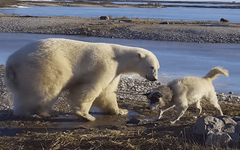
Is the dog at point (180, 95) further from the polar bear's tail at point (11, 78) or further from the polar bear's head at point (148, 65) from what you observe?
the polar bear's tail at point (11, 78)

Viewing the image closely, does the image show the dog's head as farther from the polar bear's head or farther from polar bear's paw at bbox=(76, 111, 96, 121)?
polar bear's paw at bbox=(76, 111, 96, 121)

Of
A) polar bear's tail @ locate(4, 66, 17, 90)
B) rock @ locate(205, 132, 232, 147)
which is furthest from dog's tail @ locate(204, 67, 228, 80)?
polar bear's tail @ locate(4, 66, 17, 90)

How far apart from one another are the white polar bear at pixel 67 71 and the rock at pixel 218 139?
235 cm

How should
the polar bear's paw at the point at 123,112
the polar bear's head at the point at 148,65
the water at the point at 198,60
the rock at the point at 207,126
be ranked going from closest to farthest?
the rock at the point at 207,126
the polar bear's head at the point at 148,65
the polar bear's paw at the point at 123,112
the water at the point at 198,60

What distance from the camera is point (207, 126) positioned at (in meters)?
5.90

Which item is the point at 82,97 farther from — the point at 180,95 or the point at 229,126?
the point at 229,126

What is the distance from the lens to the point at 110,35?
27234mm

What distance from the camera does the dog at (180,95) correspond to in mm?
7312

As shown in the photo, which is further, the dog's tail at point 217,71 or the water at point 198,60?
the water at point 198,60

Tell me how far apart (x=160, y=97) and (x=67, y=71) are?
166 cm

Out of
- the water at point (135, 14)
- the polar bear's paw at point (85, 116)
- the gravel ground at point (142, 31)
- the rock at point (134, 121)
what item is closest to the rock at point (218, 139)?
the rock at point (134, 121)

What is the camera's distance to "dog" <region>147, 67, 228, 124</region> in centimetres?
731

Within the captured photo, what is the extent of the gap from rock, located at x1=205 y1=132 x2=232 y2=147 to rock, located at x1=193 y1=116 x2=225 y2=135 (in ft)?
0.98

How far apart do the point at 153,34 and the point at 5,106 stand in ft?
62.9
